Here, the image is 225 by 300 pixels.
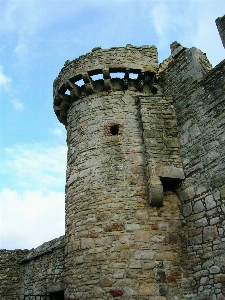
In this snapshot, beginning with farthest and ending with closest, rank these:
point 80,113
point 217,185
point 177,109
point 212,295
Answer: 1. point 80,113
2. point 177,109
3. point 217,185
4. point 212,295

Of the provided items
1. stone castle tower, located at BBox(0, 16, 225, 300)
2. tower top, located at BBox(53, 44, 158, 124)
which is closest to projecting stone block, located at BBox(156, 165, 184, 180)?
stone castle tower, located at BBox(0, 16, 225, 300)

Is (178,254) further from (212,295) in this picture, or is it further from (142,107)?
(142,107)

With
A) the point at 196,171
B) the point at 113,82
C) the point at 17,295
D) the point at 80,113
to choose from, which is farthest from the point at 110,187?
the point at 17,295

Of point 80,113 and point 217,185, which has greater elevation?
point 80,113

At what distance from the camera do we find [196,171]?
18.8 feet

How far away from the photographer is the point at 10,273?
10.1 meters

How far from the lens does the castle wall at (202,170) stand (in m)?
4.97

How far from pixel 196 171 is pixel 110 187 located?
1.73 m

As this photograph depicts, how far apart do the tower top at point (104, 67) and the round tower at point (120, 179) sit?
1.0 inches

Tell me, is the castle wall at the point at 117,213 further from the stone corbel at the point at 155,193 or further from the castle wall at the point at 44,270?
the castle wall at the point at 44,270

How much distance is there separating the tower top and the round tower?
25mm

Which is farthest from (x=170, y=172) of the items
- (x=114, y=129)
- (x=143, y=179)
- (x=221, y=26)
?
(x=221, y=26)

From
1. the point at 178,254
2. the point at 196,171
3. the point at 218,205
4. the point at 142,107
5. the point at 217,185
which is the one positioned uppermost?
the point at 142,107

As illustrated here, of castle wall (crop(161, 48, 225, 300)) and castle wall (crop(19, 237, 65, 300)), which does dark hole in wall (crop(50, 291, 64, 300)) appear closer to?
castle wall (crop(19, 237, 65, 300))
